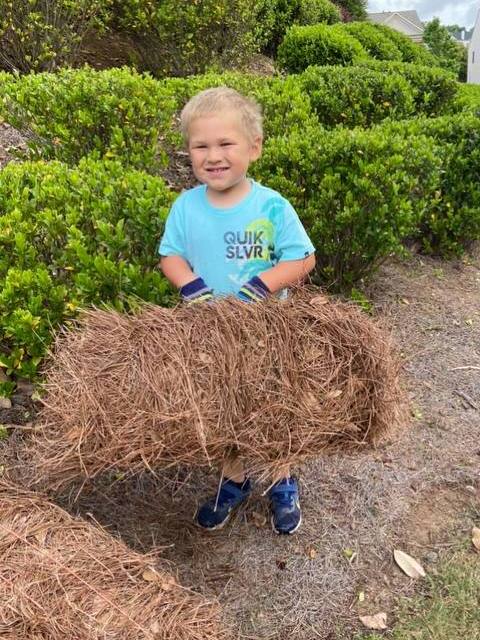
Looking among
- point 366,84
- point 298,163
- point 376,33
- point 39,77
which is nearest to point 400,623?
point 298,163

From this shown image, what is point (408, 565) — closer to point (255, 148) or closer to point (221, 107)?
point (255, 148)

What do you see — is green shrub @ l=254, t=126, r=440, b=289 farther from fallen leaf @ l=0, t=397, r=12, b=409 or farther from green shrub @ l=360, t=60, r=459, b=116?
green shrub @ l=360, t=60, r=459, b=116

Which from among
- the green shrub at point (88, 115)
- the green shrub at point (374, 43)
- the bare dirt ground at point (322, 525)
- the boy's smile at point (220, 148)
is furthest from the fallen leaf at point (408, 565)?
the green shrub at point (374, 43)

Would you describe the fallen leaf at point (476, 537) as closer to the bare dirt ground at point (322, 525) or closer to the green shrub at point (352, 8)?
the bare dirt ground at point (322, 525)

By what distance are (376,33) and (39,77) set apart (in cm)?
960

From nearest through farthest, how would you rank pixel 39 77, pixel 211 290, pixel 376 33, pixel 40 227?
pixel 211 290, pixel 40 227, pixel 39 77, pixel 376 33

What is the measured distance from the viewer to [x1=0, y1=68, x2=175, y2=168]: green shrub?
484cm

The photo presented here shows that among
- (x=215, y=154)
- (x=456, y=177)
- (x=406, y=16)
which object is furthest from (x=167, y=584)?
(x=406, y=16)

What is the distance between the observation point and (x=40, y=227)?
3297 millimetres

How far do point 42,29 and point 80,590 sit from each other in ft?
22.3

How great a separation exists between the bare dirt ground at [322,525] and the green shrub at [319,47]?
7.99m

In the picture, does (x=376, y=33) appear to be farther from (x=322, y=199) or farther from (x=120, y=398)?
(x=120, y=398)

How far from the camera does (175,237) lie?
277 cm

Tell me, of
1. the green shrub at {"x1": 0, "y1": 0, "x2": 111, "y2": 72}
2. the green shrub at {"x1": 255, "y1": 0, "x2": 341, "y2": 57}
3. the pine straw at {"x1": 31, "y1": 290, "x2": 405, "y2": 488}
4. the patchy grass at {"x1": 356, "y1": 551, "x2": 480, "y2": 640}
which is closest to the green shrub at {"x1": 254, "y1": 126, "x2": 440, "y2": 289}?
the pine straw at {"x1": 31, "y1": 290, "x2": 405, "y2": 488}
